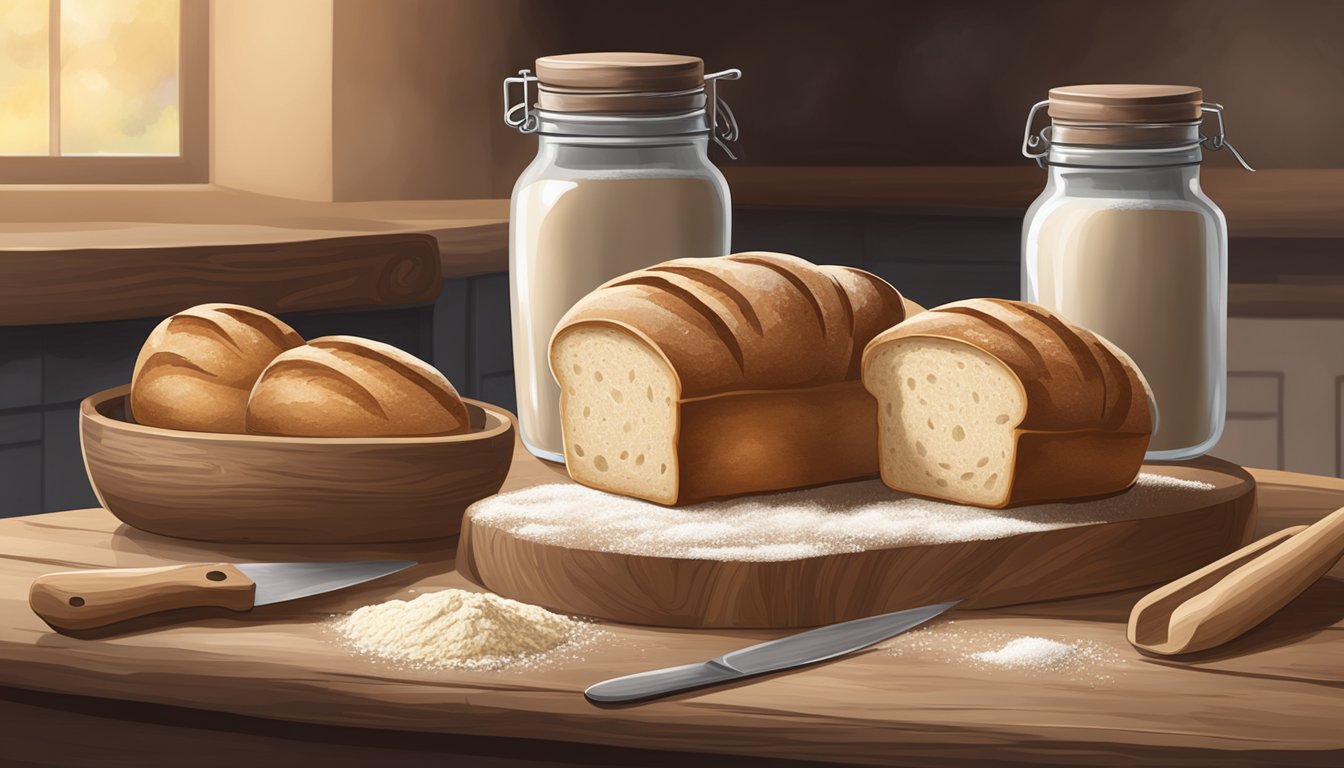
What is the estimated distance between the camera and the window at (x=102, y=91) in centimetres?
255

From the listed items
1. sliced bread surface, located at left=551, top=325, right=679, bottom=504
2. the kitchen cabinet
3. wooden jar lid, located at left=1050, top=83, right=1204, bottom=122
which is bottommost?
the kitchen cabinet

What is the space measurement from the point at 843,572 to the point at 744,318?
22 cm

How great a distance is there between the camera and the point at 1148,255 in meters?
1.11

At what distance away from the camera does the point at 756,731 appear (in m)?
0.71

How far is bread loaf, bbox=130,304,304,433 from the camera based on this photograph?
40.4 inches

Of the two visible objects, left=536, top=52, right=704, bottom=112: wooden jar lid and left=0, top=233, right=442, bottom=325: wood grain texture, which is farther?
left=0, top=233, right=442, bottom=325: wood grain texture

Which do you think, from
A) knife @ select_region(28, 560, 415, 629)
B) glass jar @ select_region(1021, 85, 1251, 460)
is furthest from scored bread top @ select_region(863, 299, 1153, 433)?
knife @ select_region(28, 560, 415, 629)

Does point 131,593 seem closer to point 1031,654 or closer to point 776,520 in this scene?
point 776,520

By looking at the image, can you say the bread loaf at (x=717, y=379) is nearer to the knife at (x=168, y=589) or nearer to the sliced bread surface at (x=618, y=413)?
the sliced bread surface at (x=618, y=413)

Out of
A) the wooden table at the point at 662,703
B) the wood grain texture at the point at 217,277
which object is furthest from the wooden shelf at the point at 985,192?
the wooden table at the point at 662,703

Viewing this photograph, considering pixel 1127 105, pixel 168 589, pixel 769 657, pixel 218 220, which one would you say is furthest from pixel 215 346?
pixel 218 220

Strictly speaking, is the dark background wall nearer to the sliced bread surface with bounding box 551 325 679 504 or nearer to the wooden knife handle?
the sliced bread surface with bounding box 551 325 679 504

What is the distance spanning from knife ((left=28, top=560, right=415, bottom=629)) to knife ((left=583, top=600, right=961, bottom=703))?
0.22 m

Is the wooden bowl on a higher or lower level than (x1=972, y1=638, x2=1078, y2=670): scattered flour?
higher
